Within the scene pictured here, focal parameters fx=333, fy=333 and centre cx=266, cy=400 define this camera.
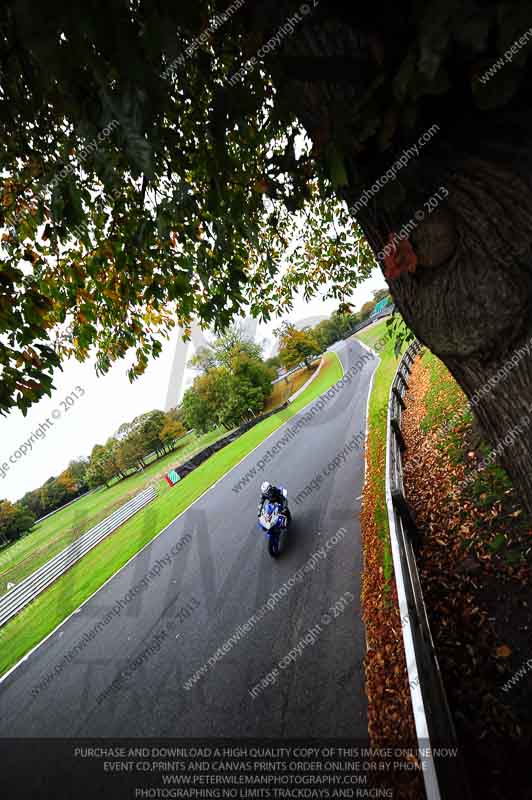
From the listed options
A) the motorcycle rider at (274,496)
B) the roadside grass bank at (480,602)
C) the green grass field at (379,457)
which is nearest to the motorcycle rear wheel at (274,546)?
the motorcycle rider at (274,496)

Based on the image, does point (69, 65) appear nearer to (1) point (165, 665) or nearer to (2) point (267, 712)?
(2) point (267, 712)

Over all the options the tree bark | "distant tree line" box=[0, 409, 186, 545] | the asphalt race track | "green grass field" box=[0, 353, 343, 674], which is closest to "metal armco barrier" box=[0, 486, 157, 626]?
"green grass field" box=[0, 353, 343, 674]

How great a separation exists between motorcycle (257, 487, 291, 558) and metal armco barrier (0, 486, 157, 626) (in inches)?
446

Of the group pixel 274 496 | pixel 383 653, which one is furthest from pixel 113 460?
pixel 383 653

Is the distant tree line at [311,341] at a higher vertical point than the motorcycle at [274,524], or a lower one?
higher

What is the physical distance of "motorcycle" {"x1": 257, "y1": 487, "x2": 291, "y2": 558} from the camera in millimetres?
7312

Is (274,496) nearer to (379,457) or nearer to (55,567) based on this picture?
(379,457)

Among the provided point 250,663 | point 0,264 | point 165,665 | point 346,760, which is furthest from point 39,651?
point 0,264

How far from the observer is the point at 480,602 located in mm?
4043

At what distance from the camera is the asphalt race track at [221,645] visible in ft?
14.2

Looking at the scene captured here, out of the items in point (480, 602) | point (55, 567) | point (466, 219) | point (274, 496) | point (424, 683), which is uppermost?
point (466, 219)

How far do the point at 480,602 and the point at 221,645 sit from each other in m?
4.09

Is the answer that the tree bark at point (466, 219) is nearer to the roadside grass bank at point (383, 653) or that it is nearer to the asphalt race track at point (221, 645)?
the roadside grass bank at point (383, 653)

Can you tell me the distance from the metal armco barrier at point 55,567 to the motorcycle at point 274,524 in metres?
11.3
